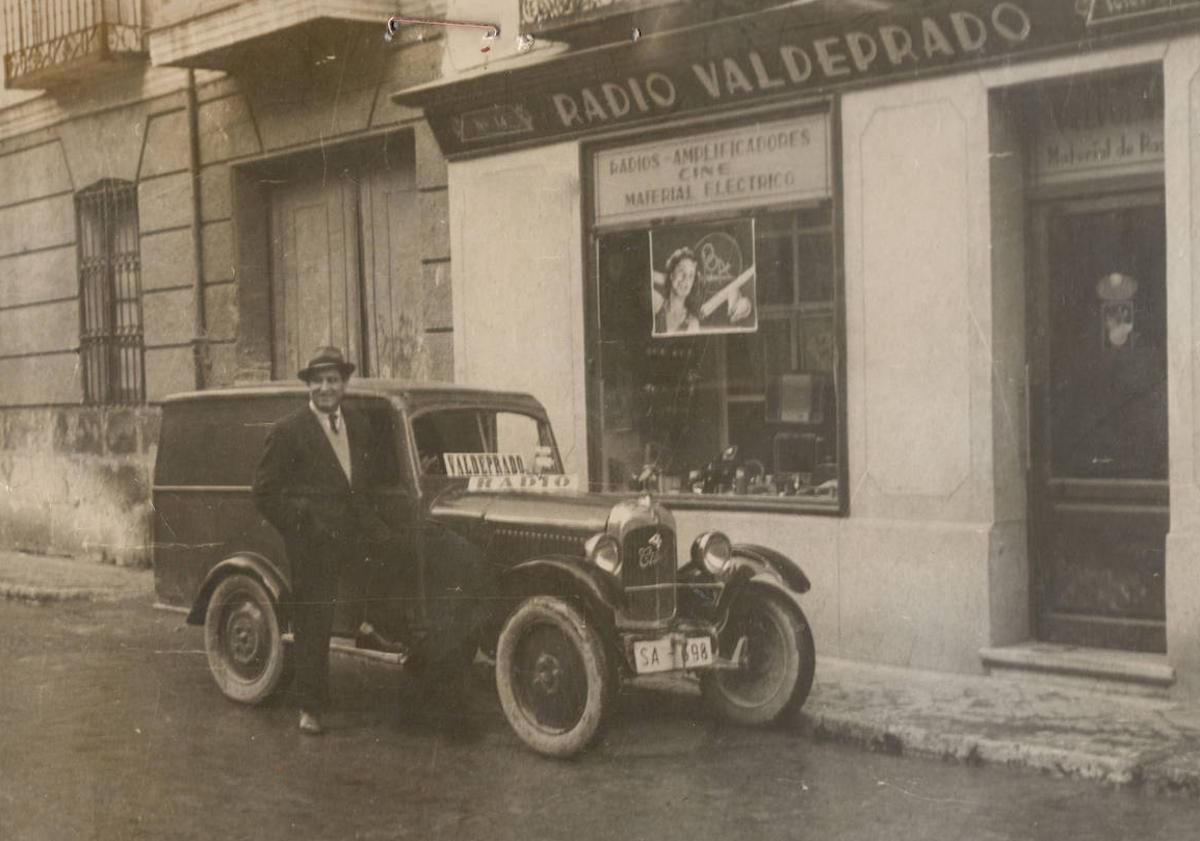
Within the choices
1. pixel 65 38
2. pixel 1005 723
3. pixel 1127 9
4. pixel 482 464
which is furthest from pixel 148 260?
pixel 1005 723

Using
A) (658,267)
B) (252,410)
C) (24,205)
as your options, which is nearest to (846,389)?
(658,267)

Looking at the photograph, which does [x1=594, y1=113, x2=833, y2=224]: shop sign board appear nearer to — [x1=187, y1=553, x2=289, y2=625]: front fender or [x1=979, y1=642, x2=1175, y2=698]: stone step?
[x1=979, y1=642, x2=1175, y2=698]: stone step

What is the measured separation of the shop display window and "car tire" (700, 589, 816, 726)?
2138mm

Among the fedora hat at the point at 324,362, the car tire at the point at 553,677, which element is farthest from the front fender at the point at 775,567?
the fedora hat at the point at 324,362

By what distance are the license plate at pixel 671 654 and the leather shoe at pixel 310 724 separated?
1.74m

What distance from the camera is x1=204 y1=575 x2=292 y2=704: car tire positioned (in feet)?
26.5

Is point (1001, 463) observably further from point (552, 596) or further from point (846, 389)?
point (552, 596)

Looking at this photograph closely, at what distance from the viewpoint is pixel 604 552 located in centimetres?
710

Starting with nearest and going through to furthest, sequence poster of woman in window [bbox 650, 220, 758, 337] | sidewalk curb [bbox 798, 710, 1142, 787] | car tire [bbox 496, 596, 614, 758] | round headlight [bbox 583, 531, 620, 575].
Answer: sidewalk curb [bbox 798, 710, 1142, 787] < car tire [bbox 496, 596, 614, 758] < round headlight [bbox 583, 531, 620, 575] < poster of woman in window [bbox 650, 220, 758, 337]

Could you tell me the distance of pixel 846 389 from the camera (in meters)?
9.38

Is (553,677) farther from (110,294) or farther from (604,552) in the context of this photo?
(110,294)

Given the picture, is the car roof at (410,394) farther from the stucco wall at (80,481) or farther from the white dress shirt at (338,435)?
the stucco wall at (80,481)

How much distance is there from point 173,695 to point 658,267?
14.7 feet

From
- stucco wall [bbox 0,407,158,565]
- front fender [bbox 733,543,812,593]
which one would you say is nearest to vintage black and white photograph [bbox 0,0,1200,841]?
front fender [bbox 733,543,812,593]
